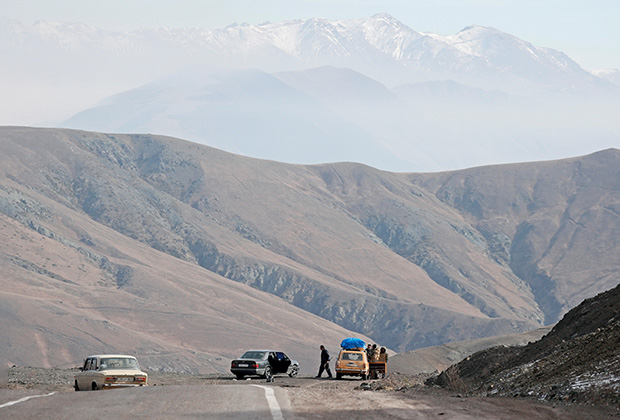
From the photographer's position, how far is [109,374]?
2541 centimetres

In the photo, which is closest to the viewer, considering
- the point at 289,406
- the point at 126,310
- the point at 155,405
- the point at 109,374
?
the point at 289,406

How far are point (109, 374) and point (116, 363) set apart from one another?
107 cm

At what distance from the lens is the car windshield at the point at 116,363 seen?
26.3m

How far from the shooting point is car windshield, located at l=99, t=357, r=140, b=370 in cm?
2628

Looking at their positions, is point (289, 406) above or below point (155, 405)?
above

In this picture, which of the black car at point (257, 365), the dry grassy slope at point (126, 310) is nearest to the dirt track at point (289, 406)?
the black car at point (257, 365)

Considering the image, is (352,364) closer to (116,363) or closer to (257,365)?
(257,365)

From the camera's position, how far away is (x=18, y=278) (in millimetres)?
148875

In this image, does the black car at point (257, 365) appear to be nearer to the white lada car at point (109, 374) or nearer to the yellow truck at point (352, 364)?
the yellow truck at point (352, 364)

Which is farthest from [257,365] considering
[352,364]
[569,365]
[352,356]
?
[569,365]

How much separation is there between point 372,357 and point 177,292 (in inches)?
4950

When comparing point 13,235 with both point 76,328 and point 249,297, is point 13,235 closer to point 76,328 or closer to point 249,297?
point 76,328

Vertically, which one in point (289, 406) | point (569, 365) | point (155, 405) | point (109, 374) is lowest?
point (109, 374)

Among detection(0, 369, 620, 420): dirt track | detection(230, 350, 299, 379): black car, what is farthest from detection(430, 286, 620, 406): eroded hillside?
detection(230, 350, 299, 379): black car
